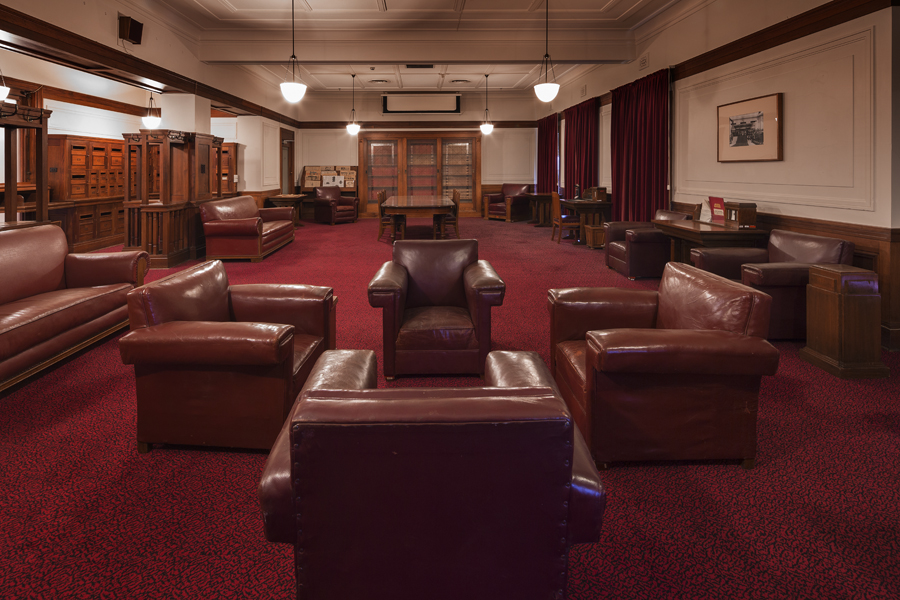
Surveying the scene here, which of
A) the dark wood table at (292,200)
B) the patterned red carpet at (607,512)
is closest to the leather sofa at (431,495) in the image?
the patterned red carpet at (607,512)

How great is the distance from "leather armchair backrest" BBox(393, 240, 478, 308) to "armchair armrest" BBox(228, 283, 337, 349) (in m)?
0.89

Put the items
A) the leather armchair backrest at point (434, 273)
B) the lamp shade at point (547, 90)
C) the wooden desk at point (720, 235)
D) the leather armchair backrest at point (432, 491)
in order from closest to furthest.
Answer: the leather armchair backrest at point (432, 491)
the leather armchair backrest at point (434, 273)
the wooden desk at point (720, 235)
the lamp shade at point (547, 90)

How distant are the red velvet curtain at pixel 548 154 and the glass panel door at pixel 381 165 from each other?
12.6 feet

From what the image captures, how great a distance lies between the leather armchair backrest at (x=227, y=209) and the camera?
8.23 meters

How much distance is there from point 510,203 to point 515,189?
95cm

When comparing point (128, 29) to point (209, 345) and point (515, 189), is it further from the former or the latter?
point (515, 189)

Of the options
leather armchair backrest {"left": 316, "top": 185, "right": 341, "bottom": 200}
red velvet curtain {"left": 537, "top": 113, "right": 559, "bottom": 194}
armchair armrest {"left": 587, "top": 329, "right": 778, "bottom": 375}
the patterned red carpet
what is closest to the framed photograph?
the patterned red carpet

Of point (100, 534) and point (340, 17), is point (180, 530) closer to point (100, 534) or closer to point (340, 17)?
point (100, 534)

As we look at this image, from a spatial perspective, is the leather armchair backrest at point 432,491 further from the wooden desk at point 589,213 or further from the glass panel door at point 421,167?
the glass panel door at point 421,167

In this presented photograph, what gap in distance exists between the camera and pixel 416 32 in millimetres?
8352

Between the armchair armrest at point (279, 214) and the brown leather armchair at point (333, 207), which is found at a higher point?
the brown leather armchair at point (333, 207)

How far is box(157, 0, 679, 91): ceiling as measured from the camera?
7.57 meters

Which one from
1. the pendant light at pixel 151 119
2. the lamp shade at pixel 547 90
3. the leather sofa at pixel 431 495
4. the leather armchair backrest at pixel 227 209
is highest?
the pendant light at pixel 151 119

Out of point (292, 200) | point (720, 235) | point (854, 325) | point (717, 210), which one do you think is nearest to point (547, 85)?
point (717, 210)
